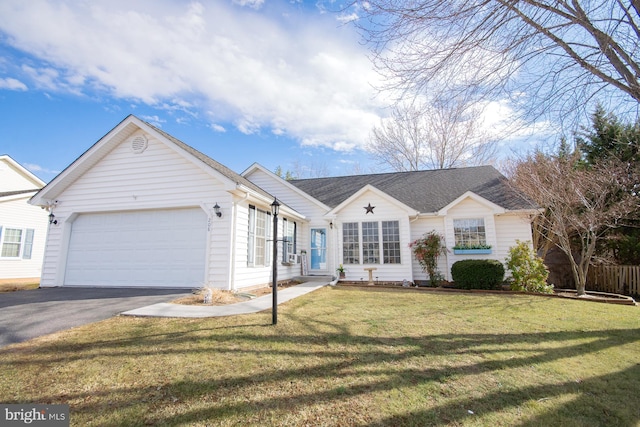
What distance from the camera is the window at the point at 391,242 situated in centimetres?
1216

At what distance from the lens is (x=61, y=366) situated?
3.36 metres

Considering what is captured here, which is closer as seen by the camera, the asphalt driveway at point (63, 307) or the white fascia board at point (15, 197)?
the asphalt driveway at point (63, 307)

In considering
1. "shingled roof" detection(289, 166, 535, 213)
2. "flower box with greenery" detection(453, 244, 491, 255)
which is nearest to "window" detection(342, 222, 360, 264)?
"shingled roof" detection(289, 166, 535, 213)

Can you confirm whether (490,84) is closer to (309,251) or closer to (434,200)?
(434,200)

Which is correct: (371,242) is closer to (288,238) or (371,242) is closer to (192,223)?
(288,238)

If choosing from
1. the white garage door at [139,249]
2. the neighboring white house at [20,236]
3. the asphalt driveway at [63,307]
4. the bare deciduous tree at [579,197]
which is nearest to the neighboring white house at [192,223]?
the white garage door at [139,249]

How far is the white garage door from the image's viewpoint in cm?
910

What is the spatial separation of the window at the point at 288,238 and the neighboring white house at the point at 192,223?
5 cm

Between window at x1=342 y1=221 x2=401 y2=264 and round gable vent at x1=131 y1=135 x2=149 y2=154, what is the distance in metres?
8.08

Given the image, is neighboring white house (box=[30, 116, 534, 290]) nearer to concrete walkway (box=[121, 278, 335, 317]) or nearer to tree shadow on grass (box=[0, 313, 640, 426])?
concrete walkway (box=[121, 278, 335, 317])

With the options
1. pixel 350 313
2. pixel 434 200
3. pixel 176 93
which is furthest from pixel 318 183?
pixel 350 313

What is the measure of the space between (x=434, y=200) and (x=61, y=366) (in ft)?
43.4

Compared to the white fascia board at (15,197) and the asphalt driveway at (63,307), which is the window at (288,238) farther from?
the white fascia board at (15,197)

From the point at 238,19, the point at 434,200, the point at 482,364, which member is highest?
the point at 238,19
